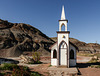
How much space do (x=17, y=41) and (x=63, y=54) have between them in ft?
155

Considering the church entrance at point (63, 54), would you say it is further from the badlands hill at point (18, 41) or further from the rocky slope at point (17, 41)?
the rocky slope at point (17, 41)

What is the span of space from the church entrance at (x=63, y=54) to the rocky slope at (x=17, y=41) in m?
37.2

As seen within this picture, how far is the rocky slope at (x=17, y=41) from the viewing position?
172 feet

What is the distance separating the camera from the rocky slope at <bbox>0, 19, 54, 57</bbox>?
52.6 meters

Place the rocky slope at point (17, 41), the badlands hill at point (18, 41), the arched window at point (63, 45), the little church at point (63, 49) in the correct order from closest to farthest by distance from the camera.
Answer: the little church at point (63, 49) → the arched window at point (63, 45) → the badlands hill at point (18, 41) → the rocky slope at point (17, 41)

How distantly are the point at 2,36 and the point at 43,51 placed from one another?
22.7 meters

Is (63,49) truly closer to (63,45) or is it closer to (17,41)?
(63,45)

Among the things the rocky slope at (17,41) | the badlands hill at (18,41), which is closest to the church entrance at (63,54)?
the badlands hill at (18,41)

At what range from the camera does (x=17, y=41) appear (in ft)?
196

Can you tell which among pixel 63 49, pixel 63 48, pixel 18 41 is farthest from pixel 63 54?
pixel 18 41

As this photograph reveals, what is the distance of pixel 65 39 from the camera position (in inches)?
670

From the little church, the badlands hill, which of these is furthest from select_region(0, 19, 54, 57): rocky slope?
the little church

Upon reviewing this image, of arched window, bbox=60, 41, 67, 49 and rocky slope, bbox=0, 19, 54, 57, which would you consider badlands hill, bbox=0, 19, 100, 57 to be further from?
arched window, bbox=60, 41, 67, 49

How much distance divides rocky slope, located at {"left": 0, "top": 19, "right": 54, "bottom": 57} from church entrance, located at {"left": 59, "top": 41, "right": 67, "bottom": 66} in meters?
37.2
